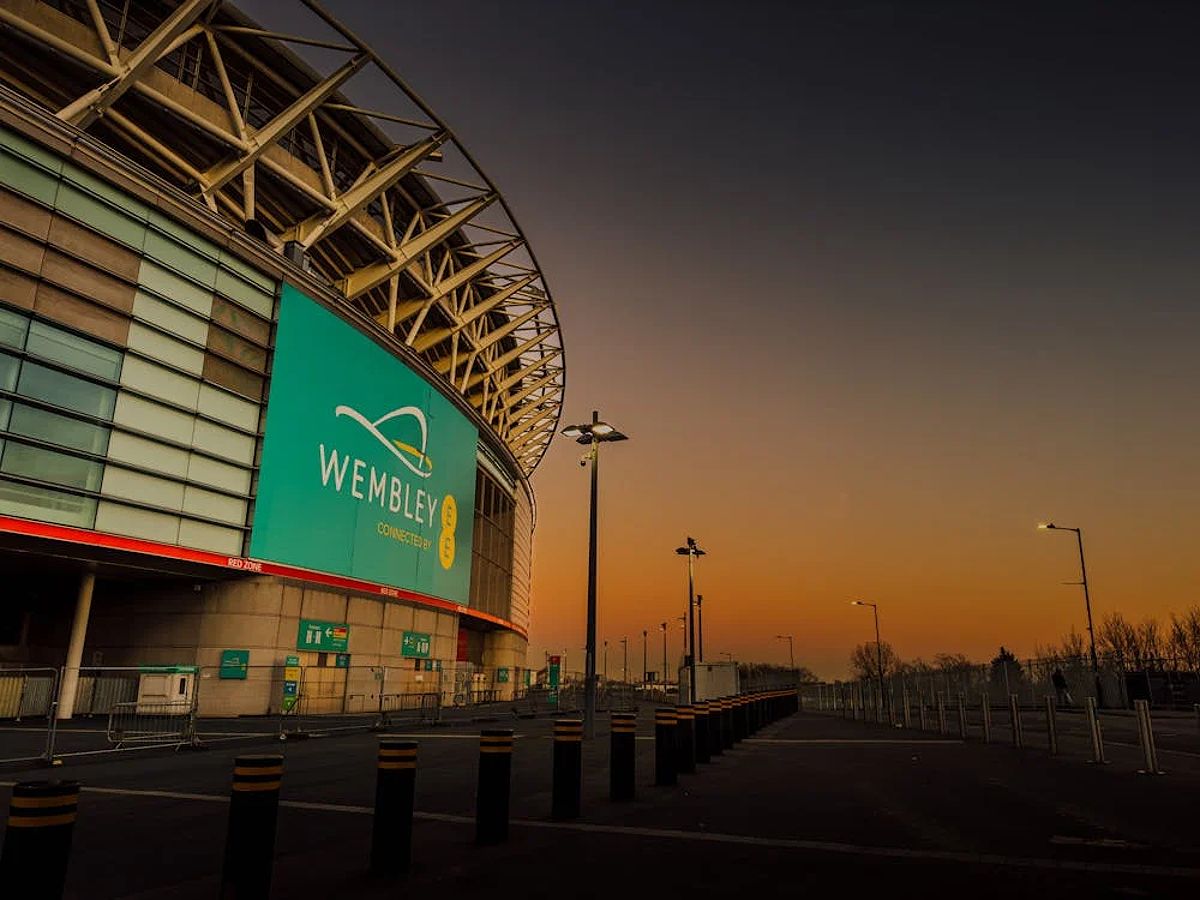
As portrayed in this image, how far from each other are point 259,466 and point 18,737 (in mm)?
12801

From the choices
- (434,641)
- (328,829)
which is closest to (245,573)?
(434,641)

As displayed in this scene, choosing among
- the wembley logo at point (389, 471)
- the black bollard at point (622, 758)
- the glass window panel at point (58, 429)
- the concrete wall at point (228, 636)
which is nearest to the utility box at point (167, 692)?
the concrete wall at point (228, 636)

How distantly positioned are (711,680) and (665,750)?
32071 millimetres

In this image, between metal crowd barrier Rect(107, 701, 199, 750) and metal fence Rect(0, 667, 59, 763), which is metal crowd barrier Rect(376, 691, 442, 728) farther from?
metal fence Rect(0, 667, 59, 763)

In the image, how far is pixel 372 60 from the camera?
1345 inches

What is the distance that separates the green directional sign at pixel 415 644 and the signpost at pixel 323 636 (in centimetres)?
468

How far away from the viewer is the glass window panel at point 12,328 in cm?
2227

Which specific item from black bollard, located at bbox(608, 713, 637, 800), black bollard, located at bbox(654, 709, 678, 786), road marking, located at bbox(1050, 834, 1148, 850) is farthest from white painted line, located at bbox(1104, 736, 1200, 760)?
black bollard, located at bbox(608, 713, 637, 800)

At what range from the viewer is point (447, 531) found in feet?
145

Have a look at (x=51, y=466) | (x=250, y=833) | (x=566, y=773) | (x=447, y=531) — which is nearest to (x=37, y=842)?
(x=250, y=833)

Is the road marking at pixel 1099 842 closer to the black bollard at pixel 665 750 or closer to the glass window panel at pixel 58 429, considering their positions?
the black bollard at pixel 665 750

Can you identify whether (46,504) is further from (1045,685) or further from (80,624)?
(1045,685)

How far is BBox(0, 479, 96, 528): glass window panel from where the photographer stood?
22062mm

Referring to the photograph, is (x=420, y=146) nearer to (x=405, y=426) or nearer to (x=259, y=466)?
(x=405, y=426)
